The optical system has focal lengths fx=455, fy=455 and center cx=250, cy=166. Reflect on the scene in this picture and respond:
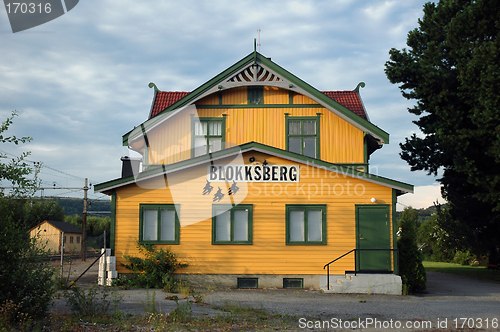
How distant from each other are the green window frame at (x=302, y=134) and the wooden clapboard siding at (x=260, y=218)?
2.63 metres

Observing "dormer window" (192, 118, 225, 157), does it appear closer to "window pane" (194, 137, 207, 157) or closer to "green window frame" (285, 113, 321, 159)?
"window pane" (194, 137, 207, 157)

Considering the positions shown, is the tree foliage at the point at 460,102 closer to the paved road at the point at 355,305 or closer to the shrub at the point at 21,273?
the paved road at the point at 355,305

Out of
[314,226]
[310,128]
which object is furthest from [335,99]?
[314,226]

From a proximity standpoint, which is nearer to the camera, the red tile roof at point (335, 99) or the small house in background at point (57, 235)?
the red tile roof at point (335, 99)

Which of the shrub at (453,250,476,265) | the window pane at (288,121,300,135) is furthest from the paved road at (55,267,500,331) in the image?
the shrub at (453,250,476,265)

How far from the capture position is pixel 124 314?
10.1 meters

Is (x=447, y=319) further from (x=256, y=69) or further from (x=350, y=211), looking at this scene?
(x=256, y=69)

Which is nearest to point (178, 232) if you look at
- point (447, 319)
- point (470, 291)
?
point (447, 319)

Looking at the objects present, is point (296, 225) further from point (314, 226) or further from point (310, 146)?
point (310, 146)

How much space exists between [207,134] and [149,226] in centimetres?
481

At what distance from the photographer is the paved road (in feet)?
35.1

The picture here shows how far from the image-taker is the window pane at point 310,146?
18375 mm

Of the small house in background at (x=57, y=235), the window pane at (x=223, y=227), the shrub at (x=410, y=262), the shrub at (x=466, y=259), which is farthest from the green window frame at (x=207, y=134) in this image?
the small house in background at (x=57, y=235)

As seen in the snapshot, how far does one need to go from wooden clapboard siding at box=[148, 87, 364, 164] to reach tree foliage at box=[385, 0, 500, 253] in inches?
219
